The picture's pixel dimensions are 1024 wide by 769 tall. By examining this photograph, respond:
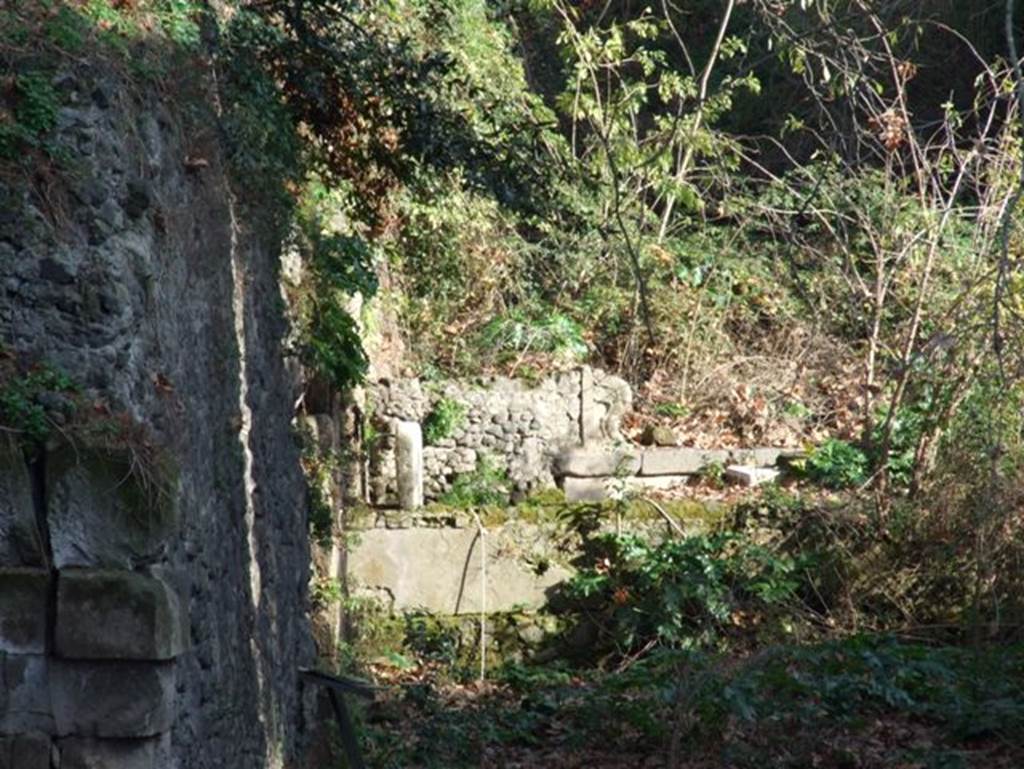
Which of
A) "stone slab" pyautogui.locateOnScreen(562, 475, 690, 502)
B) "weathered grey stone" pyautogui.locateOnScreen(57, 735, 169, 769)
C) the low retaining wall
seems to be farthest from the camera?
"stone slab" pyautogui.locateOnScreen(562, 475, 690, 502)

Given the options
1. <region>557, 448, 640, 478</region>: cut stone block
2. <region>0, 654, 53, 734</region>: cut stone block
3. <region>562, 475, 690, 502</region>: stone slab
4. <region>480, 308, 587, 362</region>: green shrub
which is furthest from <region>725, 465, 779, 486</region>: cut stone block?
<region>0, 654, 53, 734</region>: cut stone block

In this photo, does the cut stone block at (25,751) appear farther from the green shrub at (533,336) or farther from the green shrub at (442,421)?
the green shrub at (533,336)

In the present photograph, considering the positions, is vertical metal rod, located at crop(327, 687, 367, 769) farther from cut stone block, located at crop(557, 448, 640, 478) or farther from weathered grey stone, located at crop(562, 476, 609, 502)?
cut stone block, located at crop(557, 448, 640, 478)

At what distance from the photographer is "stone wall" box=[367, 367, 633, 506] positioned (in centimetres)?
1555

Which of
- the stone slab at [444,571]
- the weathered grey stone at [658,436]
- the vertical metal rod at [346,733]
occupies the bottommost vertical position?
the vertical metal rod at [346,733]

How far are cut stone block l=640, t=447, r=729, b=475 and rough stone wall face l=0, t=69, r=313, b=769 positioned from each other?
8.52m

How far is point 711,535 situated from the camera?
15172mm

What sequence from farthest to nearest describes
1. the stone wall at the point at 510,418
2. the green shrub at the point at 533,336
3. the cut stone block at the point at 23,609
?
the green shrub at the point at 533,336, the stone wall at the point at 510,418, the cut stone block at the point at 23,609

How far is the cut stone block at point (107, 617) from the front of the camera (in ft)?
16.5

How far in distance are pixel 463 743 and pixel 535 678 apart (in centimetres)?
255

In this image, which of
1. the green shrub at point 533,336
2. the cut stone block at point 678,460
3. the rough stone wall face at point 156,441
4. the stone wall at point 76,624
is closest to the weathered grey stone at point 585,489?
the cut stone block at point 678,460

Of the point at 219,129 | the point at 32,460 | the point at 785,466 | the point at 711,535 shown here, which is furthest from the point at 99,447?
the point at 785,466

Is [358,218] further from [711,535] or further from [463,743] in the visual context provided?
[711,535]

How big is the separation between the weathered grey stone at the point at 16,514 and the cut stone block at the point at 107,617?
13cm
